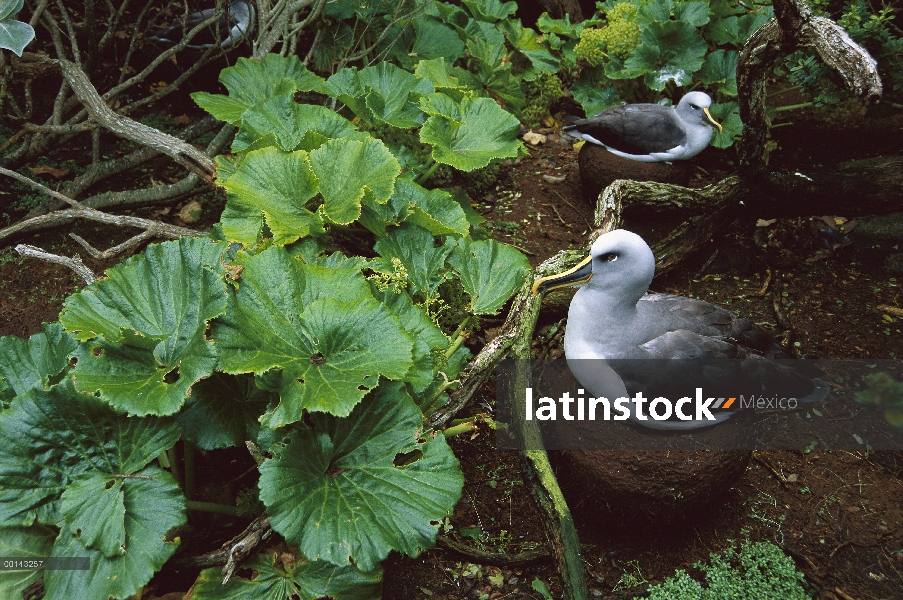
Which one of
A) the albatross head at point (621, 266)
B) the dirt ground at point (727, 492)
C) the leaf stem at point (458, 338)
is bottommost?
the dirt ground at point (727, 492)

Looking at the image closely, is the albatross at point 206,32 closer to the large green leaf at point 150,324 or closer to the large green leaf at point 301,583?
the large green leaf at point 150,324

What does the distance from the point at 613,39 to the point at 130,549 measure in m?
4.07

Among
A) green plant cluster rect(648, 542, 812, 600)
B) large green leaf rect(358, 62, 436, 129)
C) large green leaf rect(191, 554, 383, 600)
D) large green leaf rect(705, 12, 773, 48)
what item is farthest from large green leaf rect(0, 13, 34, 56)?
large green leaf rect(705, 12, 773, 48)

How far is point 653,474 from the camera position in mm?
2348

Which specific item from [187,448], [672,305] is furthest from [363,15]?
[187,448]

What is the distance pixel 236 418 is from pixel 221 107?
191cm

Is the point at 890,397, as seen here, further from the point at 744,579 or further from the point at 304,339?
the point at 304,339

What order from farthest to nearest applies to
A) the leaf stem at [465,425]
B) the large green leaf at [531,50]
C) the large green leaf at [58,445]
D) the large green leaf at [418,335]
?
the large green leaf at [531,50], the leaf stem at [465,425], the large green leaf at [418,335], the large green leaf at [58,445]

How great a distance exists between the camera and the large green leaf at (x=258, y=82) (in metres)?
3.49

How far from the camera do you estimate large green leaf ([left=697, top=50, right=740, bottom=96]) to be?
14.7 feet

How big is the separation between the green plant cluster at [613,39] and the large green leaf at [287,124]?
7.08 ft

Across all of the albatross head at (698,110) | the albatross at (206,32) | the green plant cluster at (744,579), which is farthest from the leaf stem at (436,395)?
the albatross at (206,32)

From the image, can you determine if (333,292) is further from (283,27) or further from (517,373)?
(283,27)

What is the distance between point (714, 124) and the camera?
4.05 m
